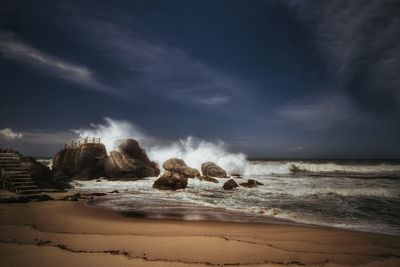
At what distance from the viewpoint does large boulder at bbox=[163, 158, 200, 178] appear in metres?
32.5

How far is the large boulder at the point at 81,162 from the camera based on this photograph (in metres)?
32.5

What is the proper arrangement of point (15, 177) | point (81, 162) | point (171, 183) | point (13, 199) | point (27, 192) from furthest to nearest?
point (81, 162), point (171, 183), point (15, 177), point (27, 192), point (13, 199)

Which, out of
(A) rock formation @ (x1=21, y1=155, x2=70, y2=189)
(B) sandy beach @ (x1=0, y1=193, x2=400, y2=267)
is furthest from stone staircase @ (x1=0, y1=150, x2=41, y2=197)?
(B) sandy beach @ (x1=0, y1=193, x2=400, y2=267)

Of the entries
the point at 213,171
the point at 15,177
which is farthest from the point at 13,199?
the point at 213,171

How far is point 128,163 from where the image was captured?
32562 millimetres

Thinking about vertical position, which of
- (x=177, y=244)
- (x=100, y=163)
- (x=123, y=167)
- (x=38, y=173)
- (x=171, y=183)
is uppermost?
(x=100, y=163)

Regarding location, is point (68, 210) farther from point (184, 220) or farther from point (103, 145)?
point (103, 145)

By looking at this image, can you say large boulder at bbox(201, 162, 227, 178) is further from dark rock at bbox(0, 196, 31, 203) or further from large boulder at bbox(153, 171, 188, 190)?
dark rock at bbox(0, 196, 31, 203)

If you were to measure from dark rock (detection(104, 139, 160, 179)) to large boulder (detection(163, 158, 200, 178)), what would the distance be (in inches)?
106

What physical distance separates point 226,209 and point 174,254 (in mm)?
7415

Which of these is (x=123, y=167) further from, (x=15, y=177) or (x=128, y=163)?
(x=15, y=177)

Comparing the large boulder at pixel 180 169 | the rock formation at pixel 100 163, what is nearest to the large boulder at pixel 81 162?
the rock formation at pixel 100 163

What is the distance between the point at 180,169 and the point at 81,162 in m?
12.7

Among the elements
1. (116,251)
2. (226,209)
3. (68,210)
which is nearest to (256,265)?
(116,251)
